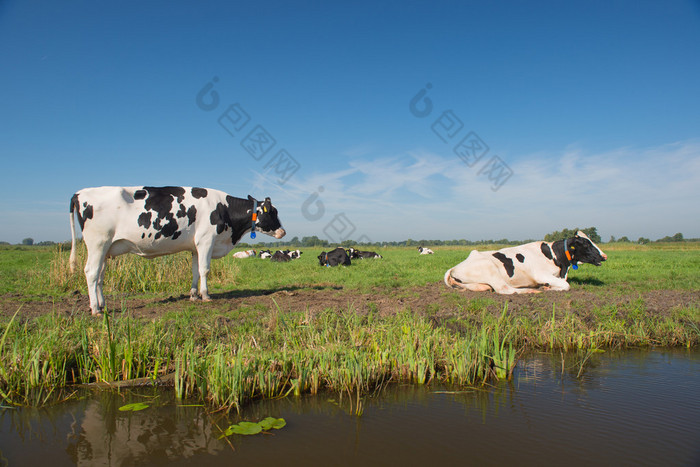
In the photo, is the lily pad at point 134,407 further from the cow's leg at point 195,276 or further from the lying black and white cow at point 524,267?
the lying black and white cow at point 524,267

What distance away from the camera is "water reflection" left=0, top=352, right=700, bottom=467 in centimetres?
270

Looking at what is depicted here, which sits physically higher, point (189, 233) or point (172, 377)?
point (189, 233)

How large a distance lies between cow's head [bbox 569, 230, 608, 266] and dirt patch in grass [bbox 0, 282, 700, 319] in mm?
1299

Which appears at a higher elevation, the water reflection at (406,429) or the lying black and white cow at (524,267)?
the lying black and white cow at (524,267)

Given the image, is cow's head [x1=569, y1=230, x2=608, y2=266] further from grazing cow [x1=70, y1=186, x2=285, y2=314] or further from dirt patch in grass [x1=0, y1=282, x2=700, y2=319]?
grazing cow [x1=70, y1=186, x2=285, y2=314]

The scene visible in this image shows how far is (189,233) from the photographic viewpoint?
28.7 ft

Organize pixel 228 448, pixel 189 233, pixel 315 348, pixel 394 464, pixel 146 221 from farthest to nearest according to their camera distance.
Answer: pixel 189 233, pixel 146 221, pixel 315 348, pixel 228 448, pixel 394 464

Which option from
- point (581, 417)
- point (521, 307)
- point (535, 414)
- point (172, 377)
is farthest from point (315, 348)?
point (521, 307)

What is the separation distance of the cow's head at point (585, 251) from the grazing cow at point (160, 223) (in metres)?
7.82

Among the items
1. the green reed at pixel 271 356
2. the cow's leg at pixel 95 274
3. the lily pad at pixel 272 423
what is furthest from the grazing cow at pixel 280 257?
the lily pad at pixel 272 423

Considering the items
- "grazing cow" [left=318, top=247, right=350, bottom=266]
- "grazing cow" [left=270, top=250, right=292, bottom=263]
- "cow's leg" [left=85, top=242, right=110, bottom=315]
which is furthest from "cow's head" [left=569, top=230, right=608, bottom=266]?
"grazing cow" [left=270, top=250, right=292, bottom=263]

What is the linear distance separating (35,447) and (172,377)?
1316mm

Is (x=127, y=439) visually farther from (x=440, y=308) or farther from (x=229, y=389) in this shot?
(x=440, y=308)

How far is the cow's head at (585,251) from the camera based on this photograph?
10234 mm
